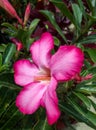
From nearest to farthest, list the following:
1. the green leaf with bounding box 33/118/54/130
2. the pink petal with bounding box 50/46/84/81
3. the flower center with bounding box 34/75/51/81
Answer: the pink petal with bounding box 50/46/84/81
the flower center with bounding box 34/75/51/81
the green leaf with bounding box 33/118/54/130

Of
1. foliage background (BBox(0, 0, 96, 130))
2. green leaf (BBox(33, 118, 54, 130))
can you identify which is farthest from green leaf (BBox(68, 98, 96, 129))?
green leaf (BBox(33, 118, 54, 130))

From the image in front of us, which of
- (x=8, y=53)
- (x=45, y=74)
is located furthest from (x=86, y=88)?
(x=8, y=53)

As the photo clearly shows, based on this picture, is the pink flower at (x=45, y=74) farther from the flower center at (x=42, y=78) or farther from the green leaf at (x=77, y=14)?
the green leaf at (x=77, y=14)

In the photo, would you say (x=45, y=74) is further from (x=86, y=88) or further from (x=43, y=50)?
(x=86, y=88)

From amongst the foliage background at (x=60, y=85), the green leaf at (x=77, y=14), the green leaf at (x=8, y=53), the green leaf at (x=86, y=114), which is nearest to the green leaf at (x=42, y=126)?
the foliage background at (x=60, y=85)

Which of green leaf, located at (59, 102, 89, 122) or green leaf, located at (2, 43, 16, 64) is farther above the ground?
green leaf, located at (2, 43, 16, 64)

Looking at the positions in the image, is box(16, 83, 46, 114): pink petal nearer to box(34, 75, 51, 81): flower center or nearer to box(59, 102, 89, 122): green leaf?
box(34, 75, 51, 81): flower center

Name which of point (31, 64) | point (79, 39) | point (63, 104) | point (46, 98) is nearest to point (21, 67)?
point (31, 64)
